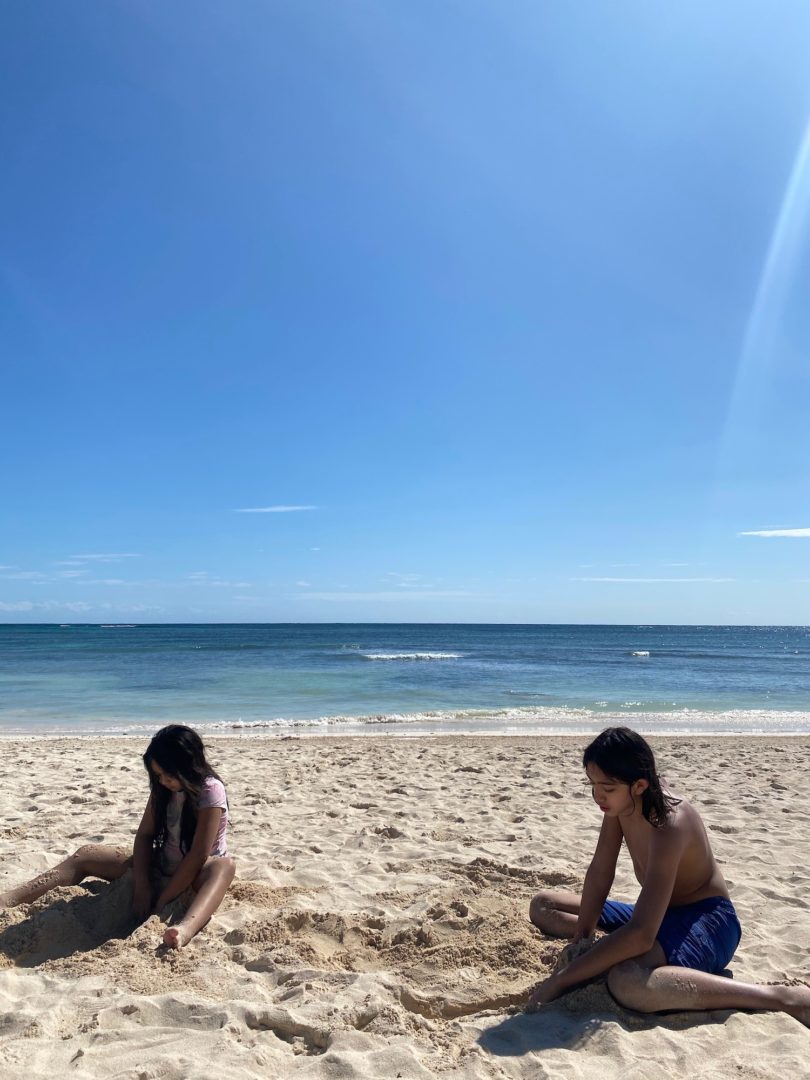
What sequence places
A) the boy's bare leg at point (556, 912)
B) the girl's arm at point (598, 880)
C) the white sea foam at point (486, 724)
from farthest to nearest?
the white sea foam at point (486, 724) < the boy's bare leg at point (556, 912) < the girl's arm at point (598, 880)

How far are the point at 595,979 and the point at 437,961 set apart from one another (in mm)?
Result: 769

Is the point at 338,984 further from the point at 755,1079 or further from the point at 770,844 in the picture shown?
the point at 770,844

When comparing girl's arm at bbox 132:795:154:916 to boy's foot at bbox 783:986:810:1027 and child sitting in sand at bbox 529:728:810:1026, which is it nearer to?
child sitting in sand at bbox 529:728:810:1026

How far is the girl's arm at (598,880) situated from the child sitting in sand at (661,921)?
4 centimetres

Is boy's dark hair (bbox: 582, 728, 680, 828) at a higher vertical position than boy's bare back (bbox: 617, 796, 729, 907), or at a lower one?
higher

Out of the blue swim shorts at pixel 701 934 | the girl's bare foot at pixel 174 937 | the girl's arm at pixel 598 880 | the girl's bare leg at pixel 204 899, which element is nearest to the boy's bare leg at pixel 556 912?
the girl's arm at pixel 598 880

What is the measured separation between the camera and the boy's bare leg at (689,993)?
2.95 meters

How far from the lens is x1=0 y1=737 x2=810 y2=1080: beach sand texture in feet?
8.80

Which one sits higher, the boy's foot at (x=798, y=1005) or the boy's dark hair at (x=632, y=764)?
the boy's dark hair at (x=632, y=764)

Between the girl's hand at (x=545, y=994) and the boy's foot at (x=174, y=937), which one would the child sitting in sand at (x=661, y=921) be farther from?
the boy's foot at (x=174, y=937)

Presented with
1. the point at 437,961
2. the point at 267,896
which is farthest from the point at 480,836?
the point at 437,961

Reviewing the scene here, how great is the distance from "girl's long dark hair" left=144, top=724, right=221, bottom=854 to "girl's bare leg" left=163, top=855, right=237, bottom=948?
8.8 inches

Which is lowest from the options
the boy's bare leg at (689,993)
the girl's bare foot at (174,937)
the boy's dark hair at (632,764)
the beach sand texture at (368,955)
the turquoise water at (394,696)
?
the turquoise water at (394,696)

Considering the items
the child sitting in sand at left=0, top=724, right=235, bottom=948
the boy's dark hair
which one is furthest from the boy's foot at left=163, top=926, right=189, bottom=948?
the boy's dark hair
